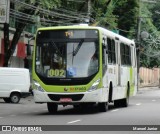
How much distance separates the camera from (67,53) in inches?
925

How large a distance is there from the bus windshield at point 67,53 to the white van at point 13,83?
11.5 metres

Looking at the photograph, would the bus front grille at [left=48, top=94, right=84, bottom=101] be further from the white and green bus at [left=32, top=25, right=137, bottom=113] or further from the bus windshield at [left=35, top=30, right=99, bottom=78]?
the bus windshield at [left=35, top=30, right=99, bottom=78]

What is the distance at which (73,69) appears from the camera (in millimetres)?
23344

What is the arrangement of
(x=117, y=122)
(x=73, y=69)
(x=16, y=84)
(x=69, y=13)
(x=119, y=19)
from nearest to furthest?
(x=117, y=122)
(x=73, y=69)
(x=16, y=84)
(x=69, y=13)
(x=119, y=19)

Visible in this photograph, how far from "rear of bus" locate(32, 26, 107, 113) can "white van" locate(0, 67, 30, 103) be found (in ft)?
37.9

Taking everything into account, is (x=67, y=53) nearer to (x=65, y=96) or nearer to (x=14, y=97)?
(x=65, y=96)

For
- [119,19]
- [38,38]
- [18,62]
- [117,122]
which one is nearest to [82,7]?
[18,62]

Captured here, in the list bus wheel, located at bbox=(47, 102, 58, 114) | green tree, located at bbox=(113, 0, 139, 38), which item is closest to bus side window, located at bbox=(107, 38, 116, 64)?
bus wheel, located at bbox=(47, 102, 58, 114)

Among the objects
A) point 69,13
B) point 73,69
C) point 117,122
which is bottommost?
point 117,122

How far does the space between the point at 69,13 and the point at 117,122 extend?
28575 mm

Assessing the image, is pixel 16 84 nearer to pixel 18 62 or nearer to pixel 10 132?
pixel 18 62

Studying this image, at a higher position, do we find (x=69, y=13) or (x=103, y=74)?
(x=69, y=13)

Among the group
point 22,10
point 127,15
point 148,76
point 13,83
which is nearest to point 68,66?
point 13,83

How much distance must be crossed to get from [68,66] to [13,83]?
12656 millimetres
